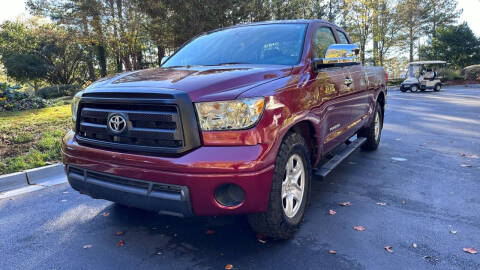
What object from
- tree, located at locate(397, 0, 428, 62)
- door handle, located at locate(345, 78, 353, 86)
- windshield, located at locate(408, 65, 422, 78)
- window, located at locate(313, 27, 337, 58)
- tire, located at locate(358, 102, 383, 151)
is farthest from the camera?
tree, located at locate(397, 0, 428, 62)

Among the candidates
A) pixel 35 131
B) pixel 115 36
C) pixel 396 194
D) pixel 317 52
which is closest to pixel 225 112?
pixel 317 52

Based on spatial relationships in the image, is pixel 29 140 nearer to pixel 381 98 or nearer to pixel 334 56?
pixel 334 56

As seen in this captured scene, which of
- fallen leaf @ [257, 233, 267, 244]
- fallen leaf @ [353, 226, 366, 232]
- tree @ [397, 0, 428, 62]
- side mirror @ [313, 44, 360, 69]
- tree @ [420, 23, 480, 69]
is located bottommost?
fallen leaf @ [353, 226, 366, 232]

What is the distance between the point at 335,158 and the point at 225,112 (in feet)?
6.79

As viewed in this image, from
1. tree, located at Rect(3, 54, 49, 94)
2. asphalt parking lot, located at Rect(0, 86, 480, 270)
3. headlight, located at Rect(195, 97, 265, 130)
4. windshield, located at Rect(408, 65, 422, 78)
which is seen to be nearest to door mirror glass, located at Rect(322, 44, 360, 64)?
headlight, located at Rect(195, 97, 265, 130)

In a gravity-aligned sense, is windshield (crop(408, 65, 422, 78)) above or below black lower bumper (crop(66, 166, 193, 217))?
above

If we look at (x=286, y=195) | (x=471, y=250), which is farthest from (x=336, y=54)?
(x=471, y=250)

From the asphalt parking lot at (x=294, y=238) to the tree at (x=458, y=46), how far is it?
111ft

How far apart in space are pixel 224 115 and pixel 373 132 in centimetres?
408

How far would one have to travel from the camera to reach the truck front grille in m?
2.31

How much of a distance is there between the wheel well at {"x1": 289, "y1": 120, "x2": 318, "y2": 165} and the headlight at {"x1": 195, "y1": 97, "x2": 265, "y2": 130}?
2.47 feet

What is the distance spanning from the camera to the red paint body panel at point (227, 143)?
227cm

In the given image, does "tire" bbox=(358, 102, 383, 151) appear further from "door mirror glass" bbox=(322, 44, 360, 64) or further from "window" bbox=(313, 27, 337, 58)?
"door mirror glass" bbox=(322, 44, 360, 64)

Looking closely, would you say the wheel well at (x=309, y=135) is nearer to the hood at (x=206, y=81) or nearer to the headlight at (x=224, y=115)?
the hood at (x=206, y=81)
